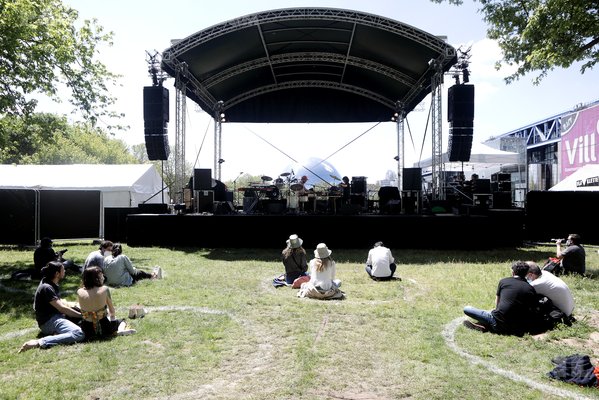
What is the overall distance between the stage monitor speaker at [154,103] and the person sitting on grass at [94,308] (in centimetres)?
1009

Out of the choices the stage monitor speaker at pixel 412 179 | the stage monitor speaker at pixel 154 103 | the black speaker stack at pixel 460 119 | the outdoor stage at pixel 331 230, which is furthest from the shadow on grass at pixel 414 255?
the stage monitor speaker at pixel 154 103

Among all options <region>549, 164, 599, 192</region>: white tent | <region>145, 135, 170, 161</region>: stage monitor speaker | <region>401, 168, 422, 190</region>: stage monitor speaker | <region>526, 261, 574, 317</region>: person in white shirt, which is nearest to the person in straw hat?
<region>526, 261, 574, 317</region>: person in white shirt

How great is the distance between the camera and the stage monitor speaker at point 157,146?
14469 millimetres

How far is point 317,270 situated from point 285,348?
2.46 meters

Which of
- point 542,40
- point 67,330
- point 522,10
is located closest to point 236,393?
point 67,330

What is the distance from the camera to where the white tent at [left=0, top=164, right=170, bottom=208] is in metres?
19.3

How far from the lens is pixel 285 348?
4758 mm

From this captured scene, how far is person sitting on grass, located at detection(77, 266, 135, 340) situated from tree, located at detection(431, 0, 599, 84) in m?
8.64

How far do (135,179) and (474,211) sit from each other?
47.8ft

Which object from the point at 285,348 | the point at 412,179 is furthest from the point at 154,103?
the point at 285,348

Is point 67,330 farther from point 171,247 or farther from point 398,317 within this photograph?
point 171,247

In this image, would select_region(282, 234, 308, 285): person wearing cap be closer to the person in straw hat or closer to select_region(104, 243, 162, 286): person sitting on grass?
the person in straw hat

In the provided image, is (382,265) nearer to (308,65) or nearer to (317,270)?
(317,270)

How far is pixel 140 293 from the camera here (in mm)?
7449
